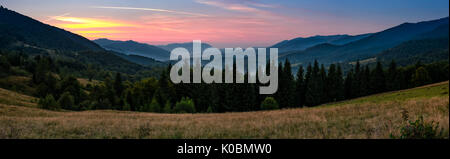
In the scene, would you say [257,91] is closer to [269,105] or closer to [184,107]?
[269,105]

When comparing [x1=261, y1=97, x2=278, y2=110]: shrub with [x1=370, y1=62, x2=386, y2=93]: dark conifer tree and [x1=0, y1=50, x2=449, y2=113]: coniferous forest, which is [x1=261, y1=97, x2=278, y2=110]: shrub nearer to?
[x1=0, y1=50, x2=449, y2=113]: coniferous forest

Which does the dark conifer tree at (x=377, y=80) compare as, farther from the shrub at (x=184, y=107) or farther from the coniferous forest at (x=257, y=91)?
the shrub at (x=184, y=107)

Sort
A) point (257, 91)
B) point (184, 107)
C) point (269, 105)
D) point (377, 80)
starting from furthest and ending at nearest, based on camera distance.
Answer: point (377, 80), point (257, 91), point (269, 105), point (184, 107)

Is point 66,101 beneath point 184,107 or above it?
beneath

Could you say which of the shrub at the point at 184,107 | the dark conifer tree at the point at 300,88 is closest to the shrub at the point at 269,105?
the dark conifer tree at the point at 300,88

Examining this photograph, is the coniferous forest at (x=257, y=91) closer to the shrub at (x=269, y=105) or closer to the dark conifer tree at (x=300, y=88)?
the dark conifer tree at (x=300, y=88)

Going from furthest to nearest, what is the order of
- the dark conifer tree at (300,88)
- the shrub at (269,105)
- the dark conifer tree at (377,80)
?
1. the dark conifer tree at (377,80)
2. the dark conifer tree at (300,88)
3. the shrub at (269,105)

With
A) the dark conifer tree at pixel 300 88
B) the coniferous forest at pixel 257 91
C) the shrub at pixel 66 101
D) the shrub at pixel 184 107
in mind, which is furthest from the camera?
the shrub at pixel 66 101

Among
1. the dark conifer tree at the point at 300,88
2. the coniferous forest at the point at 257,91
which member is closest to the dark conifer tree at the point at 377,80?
the coniferous forest at the point at 257,91

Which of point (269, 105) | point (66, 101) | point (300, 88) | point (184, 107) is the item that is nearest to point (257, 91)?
point (269, 105)

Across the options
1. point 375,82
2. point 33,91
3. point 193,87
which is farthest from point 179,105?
point 33,91

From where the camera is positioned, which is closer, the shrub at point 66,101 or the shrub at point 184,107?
the shrub at point 184,107

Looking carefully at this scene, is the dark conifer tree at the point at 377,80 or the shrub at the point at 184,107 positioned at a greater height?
the dark conifer tree at the point at 377,80
